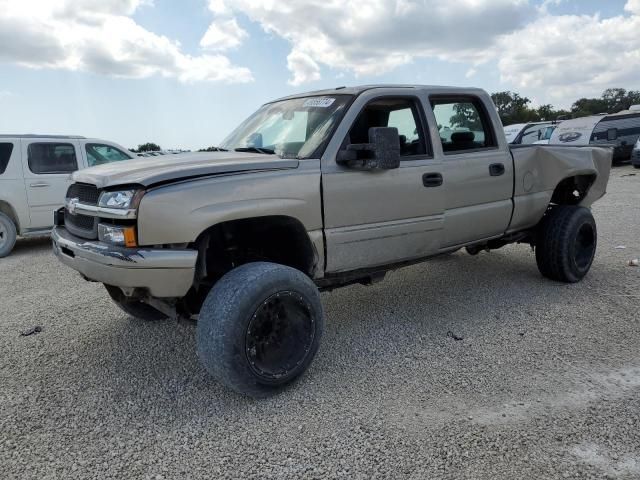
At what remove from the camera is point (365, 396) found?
10.2 feet

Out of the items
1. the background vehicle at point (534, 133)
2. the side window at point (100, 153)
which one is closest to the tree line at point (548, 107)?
the background vehicle at point (534, 133)

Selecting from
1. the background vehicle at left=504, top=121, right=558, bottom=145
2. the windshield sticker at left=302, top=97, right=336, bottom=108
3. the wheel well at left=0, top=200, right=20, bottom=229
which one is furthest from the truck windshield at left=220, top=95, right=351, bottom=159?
the background vehicle at left=504, top=121, right=558, bottom=145

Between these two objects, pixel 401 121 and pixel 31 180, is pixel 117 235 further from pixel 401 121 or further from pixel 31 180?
pixel 31 180

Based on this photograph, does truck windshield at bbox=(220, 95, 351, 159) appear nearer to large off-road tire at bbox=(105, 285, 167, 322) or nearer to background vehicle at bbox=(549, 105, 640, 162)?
large off-road tire at bbox=(105, 285, 167, 322)

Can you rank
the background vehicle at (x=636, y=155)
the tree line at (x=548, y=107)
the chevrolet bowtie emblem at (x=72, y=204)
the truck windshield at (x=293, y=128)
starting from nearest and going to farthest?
the chevrolet bowtie emblem at (x=72, y=204) < the truck windshield at (x=293, y=128) < the background vehicle at (x=636, y=155) < the tree line at (x=548, y=107)

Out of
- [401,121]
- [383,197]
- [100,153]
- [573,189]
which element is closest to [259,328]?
[383,197]

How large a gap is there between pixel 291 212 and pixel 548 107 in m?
58.4

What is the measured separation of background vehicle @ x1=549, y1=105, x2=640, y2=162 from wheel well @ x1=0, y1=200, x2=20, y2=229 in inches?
641

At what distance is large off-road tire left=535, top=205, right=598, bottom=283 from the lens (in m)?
5.09

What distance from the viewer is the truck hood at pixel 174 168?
2896 millimetres

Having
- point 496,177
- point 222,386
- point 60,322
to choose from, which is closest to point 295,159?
point 222,386

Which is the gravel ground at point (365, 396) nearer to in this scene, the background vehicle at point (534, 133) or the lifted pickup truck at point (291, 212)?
the lifted pickup truck at point (291, 212)

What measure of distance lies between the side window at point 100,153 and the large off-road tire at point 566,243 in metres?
6.49

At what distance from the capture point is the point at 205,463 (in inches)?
99.0
